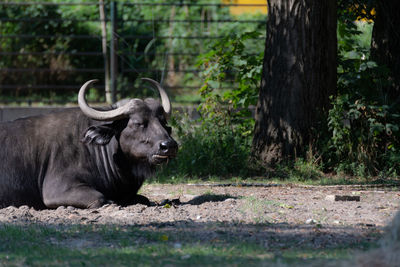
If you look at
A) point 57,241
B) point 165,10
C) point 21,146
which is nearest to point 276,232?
point 57,241

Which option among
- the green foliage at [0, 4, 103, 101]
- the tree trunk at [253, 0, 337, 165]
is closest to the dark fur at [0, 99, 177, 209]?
the tree trunk at [253, 0, 337, 165]

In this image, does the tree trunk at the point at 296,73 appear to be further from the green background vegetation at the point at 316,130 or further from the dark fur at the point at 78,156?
the dark fur at the point at 78,156

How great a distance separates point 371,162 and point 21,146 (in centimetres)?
513

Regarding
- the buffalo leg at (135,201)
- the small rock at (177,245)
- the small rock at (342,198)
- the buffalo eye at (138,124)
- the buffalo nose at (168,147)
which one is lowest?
the buffalo leg at (135,201)

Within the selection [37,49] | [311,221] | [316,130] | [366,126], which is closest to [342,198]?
[311,221]

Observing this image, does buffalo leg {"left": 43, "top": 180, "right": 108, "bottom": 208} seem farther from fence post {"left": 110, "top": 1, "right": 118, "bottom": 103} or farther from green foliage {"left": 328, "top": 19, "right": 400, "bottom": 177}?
fence post {"left": 110, "top": 1, "right": 118, "bottom": 103}

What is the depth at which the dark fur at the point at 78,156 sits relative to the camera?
7.12m

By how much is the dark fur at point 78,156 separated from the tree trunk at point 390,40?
14.3ft

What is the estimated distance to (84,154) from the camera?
7.38 m

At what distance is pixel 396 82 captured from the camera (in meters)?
10.0

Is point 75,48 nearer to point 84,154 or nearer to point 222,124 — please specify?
point 222,124

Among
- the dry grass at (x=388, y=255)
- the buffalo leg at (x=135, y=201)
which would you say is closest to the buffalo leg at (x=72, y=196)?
the buffalo leg at (x=135, y=201)

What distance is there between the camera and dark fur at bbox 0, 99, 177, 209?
712 centimetres

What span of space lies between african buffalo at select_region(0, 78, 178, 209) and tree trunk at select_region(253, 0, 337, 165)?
2676 millimetres
